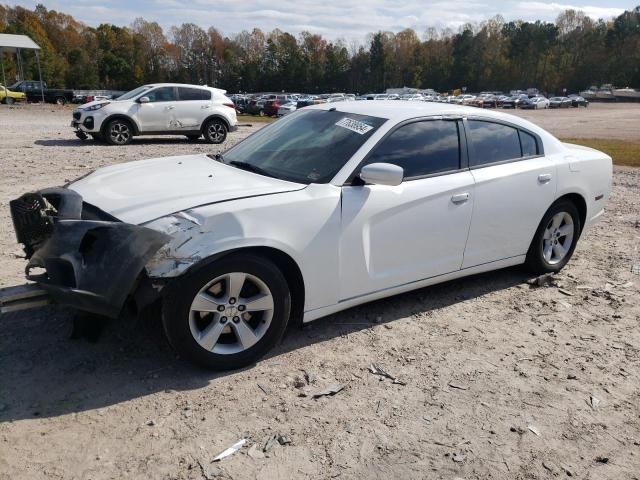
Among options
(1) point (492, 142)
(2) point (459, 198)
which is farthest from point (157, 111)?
(2) point (459, 198)

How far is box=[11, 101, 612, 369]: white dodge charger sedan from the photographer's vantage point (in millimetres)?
3152

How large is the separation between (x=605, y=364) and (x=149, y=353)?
3.04 m

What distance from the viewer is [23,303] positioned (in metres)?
3.23

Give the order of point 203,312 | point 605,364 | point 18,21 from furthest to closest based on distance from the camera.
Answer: point 18,21, point 605,364, point 203,312

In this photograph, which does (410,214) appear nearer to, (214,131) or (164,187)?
(164,187)

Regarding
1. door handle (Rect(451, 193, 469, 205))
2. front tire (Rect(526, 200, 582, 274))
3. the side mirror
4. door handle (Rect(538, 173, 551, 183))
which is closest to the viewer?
the side mirror

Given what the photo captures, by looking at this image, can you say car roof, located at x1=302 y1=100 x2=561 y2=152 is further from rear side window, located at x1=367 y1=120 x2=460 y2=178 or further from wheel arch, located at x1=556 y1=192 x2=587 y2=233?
wheel arch, located at x1=556 y1=192 x2=587 y2=233

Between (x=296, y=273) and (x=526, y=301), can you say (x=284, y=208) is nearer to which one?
(x=296, y=273)

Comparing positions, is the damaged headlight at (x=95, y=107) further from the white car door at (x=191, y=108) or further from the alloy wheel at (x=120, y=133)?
the white car door at (x=191, y=108)

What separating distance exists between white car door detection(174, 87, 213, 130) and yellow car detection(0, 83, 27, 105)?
28.5 meters

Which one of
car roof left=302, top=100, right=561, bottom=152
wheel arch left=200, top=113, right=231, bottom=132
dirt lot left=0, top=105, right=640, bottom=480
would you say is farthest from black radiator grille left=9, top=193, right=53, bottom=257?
wheel arch left=200, top=113, right=231, bottom=132

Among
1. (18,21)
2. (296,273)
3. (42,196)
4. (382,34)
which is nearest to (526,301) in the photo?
(296,273)

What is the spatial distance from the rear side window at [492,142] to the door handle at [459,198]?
0.32 metres

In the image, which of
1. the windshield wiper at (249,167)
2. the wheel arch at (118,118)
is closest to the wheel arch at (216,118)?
the wheel arch at (118,118)
